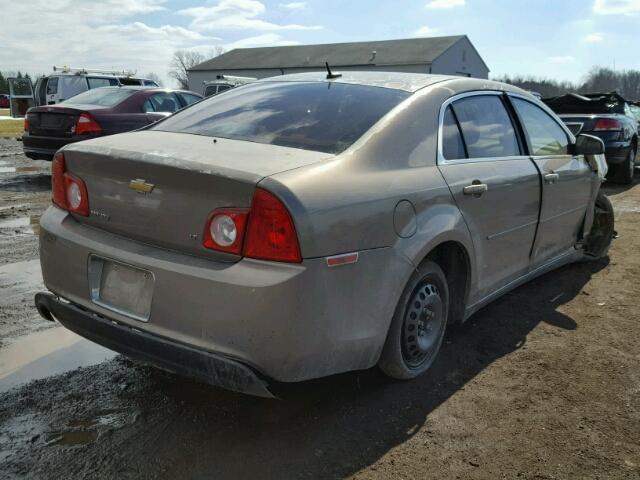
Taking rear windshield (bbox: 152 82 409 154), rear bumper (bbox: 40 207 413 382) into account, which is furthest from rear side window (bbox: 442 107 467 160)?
rear bumper (bbox: 40 207 413 382)

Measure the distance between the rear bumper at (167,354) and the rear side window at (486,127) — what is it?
1911 millimetres

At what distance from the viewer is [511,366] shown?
3.34 m

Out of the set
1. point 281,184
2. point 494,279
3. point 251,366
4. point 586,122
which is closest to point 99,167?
point 281,184

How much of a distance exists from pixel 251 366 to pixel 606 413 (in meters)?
1.84

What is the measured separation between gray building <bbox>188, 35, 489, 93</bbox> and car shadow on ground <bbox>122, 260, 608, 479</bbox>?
4570cm

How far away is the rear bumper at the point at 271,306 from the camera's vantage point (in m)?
2.24

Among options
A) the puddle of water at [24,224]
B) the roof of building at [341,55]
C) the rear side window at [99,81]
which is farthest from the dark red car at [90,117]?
the roof of building at [341,55]

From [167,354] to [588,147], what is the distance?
3.67 metres

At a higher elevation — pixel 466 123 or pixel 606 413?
pixel 466 123

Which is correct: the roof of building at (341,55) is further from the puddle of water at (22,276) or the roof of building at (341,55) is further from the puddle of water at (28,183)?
the puddle of water at (22,276)

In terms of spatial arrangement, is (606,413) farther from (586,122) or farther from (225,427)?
(586,122)

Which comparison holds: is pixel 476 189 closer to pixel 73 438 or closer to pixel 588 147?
pixel 588 147

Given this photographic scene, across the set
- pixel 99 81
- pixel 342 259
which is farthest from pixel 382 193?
pixel 99 81

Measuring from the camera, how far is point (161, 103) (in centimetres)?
992
